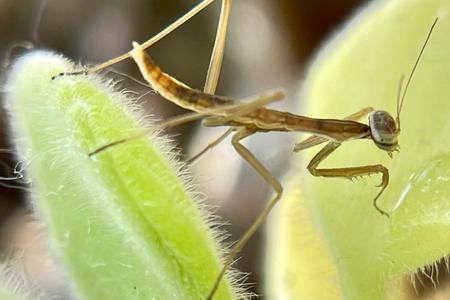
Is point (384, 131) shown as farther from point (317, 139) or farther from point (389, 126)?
point (317, 139)

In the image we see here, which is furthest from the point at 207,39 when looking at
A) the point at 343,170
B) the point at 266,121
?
the point at 343,170

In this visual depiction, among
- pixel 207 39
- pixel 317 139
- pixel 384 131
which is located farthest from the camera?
pixel 207 39

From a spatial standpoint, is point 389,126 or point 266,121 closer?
point 389,126

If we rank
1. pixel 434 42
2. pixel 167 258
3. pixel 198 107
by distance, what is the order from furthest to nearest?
1. pixel 198 107
2. pixel 434 42
3. pixel 167 258

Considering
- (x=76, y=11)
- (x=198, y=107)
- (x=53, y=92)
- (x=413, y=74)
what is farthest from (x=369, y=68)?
(x=76, y=11)

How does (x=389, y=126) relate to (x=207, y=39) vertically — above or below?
below

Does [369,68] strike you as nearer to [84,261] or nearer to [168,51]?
[84,261]
